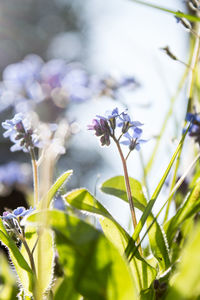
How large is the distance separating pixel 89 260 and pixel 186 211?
189 mm

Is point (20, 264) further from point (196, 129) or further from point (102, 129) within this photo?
point (196, 129)

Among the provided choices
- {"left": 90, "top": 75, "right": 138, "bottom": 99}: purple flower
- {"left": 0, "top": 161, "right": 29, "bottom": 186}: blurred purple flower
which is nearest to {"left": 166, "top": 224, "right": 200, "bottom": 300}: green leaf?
{"left": 90, "top": 75, "right": 138, "bottom": 99}: purple flower

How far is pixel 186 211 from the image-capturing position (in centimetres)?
54

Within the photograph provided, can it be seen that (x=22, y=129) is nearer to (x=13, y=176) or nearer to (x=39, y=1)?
(x=13, y=176)

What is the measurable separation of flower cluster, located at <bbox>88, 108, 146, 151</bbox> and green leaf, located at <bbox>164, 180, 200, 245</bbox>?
0.40ft

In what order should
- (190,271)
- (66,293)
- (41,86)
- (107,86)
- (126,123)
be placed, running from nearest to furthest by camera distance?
1. (190,271)
2. (66,293)
3. (126,123)
4. (41,86)
5. (107,86)

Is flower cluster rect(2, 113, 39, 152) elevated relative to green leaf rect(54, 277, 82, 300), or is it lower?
elevated

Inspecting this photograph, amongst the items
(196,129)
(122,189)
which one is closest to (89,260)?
(122,189)

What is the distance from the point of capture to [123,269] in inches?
14.8

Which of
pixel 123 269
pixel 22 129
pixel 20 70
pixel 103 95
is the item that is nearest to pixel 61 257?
pixel 123 269

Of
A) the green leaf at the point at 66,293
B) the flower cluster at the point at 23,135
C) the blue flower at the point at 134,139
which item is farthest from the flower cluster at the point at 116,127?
the green leaf at the point at 66,293

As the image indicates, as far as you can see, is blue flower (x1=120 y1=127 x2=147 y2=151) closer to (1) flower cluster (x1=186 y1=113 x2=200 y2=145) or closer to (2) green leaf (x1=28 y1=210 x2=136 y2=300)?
(1) flower cluster (x1=186 y1=113 x2=200 y2=145)

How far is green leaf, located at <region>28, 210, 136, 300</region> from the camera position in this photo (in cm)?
38

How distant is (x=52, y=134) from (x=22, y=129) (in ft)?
0.16
